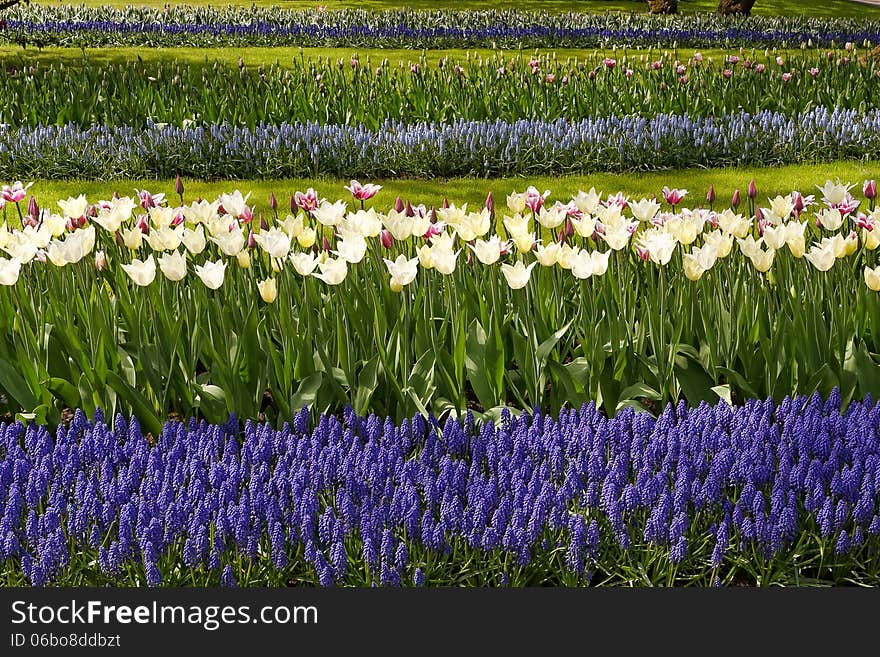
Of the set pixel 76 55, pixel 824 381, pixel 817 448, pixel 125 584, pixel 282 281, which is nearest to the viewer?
pixel 125 584

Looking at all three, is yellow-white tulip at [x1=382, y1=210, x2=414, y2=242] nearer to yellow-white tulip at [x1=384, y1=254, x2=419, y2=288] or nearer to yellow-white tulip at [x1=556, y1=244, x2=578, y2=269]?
yellow-white tulip at [x1=384, y1=254, x2=419, y2=288]

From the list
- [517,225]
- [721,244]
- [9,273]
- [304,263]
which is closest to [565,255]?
[517,225]

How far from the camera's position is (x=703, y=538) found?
264 centimetres

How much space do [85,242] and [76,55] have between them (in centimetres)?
1350

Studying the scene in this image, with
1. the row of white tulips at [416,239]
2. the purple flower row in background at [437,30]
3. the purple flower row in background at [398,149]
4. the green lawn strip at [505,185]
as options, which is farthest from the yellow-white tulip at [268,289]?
the purple flower row in background at [437,30]

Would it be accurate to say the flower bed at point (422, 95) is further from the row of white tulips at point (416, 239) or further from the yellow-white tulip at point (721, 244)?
the yellow-white tulip at point (721, 244)

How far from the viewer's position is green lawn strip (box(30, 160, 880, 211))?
25.3 ft

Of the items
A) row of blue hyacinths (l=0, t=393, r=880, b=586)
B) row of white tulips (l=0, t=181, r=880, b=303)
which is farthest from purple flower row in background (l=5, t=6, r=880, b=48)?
row of blue hyacinths (l=0, t=393, r=880, b=586)

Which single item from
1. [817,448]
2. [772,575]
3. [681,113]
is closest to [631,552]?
[772,575]

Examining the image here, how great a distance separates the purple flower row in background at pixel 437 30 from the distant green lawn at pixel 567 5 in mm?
4321

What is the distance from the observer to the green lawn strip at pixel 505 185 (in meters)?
7.72

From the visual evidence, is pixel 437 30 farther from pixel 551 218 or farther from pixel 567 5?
pixel 551 218

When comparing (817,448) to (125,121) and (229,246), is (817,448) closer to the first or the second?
(229,246)

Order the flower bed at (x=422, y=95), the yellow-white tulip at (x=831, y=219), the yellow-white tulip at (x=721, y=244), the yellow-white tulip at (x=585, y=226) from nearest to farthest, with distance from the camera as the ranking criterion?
1. the yellow-white tulip at (x=721, y=244)
2. the yellow-white tulip at (x=585, y=226)
3. the yellow-white tulip at (x=831, y=219)
4. the flower bed at (x=422, y=95)
